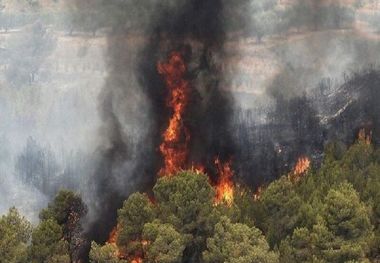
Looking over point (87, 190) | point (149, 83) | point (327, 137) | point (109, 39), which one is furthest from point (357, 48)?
point (87, 190)

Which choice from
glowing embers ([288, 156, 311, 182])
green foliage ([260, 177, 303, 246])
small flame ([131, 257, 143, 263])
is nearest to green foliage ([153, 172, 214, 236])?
small flame ([131, 257, 143, 263])

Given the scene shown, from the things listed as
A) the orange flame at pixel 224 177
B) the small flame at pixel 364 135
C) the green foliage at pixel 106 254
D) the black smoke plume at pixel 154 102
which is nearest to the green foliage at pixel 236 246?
the green foliage at pixel 106 254

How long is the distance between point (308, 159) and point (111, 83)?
2121cm

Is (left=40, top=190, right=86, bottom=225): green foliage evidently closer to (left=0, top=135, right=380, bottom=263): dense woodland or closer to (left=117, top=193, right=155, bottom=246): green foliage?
(left=0, top=135, right=380, bottom=263): dense woodland

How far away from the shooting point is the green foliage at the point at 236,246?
108 feet

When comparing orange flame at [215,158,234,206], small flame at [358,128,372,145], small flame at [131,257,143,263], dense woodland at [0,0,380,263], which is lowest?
small flame at [131,257,143,263]

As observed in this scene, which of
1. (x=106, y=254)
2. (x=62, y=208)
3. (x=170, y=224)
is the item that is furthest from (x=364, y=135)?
(x=106, y=254)

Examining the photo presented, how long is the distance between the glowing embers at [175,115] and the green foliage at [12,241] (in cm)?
2257

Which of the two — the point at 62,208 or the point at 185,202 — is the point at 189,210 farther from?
the point at 62,208

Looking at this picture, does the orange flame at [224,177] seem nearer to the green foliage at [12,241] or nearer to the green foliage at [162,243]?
the green foliage at [162,243]

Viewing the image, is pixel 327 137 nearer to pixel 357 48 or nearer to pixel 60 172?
pixel 357 48

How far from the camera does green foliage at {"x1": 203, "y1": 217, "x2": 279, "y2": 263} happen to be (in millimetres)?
32906

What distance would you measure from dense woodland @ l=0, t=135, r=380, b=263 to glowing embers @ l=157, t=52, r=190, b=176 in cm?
1691

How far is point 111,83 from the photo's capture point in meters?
54.5
